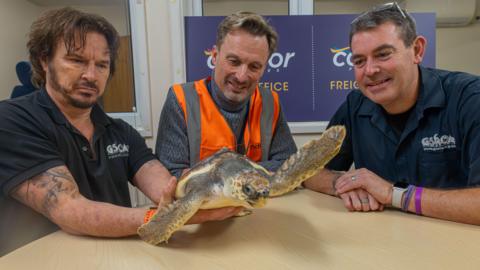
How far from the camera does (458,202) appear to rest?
109 centimetres

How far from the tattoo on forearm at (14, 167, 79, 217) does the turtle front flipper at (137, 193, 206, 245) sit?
298 mm

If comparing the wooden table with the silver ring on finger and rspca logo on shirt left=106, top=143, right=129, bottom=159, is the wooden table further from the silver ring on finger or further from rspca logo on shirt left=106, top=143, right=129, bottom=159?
rspca logo on shirt left=106, top=143, right=129, bottom=159

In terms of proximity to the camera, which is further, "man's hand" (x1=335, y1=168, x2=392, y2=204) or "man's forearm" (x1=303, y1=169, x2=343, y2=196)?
"man's forearm" (x1=303, y1=169, x2=343, y2=196)

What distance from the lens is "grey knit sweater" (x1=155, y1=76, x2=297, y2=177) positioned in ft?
5.44

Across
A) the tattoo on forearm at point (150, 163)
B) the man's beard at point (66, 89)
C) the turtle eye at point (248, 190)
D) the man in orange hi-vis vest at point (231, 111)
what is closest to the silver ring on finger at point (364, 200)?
the man in orange hi-vis vest at point (231, 111)

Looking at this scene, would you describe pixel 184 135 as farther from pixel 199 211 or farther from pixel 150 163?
pixel 199 211

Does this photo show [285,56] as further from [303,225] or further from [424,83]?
[303,225]

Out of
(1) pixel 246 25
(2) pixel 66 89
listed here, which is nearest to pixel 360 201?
(1) pixel 246 25

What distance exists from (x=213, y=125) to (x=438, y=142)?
109 centimetres

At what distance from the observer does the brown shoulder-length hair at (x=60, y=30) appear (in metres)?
1.26

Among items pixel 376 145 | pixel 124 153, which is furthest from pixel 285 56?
pixel 124 153

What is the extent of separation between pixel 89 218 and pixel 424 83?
4.98 ft

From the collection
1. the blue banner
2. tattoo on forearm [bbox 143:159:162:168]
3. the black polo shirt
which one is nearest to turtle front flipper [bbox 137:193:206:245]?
the black polo shirt

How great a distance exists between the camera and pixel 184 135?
5.61ft
